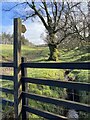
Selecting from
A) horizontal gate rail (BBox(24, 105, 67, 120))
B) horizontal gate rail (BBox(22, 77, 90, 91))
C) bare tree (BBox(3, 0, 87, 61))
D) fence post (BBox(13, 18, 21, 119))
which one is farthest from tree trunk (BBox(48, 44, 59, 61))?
horizontal gate rail (BBox(22, 77, 90, 91))

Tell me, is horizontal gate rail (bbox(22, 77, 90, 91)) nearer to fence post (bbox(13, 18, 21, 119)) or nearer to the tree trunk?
fence post (bbox(13, 18, 21, 119))

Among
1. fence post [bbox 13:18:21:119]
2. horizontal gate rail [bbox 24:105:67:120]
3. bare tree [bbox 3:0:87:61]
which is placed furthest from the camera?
bare tree [bbox 3:0:87:61]

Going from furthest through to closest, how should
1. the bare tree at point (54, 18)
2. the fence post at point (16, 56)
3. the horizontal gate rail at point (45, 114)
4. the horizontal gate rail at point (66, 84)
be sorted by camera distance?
the bare tree at point (54, 18) → the fence post at point (16, 56) → the horizontal gate rail at point (45, 114) → the horizontal gate rail at point (66, 84)

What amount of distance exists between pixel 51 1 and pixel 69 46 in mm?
3374

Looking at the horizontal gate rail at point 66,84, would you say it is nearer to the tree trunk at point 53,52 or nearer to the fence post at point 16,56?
the fence post at point 16,56

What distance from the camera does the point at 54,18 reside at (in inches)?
707

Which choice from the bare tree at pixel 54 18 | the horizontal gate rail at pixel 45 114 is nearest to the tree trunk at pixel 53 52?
the bare tree at pixel 54 18

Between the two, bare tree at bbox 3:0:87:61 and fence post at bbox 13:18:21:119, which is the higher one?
bare tree at bbox 3:0:87:61

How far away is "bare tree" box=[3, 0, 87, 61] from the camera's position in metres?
17.6

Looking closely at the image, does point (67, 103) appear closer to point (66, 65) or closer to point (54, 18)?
point (66, 65)

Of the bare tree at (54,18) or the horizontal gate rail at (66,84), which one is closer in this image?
the horizontal gate rail at (66,84)

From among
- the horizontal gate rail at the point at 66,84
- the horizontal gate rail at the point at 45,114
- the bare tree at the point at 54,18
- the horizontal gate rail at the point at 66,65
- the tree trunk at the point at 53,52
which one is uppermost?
the bare tree at the point at 54,18

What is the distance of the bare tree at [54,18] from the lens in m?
17.6

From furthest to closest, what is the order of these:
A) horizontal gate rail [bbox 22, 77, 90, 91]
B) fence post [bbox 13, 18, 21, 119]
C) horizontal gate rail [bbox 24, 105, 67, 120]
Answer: fence post [bbox 13, 18, 21, 119] → horizontal gate rail [bbox 24, 105, 67, 120] → horizontal gate rail [bbox 22, 77, 90, 91]
